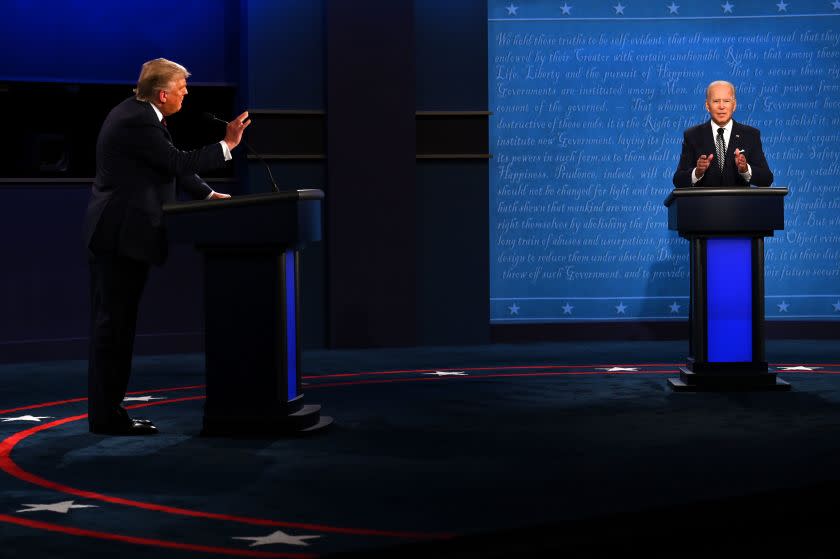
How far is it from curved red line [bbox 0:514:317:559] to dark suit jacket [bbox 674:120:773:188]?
4.42m

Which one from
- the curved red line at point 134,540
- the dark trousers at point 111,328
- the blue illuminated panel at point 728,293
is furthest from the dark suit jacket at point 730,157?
Result: the curved red line at point 134,540

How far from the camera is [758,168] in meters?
7.39

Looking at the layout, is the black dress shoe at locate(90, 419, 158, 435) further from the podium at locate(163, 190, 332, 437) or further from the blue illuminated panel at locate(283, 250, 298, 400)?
the blue illuminated panel at locate(283, 250, 298, 400)

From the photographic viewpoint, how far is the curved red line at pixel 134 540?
357 centimetres

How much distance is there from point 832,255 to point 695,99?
1614mm

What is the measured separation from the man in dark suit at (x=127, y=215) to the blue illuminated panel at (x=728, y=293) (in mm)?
2883

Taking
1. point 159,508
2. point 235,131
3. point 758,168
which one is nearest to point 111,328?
point 235,131

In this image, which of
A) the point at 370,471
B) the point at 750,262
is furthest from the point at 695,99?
the point at 370,471

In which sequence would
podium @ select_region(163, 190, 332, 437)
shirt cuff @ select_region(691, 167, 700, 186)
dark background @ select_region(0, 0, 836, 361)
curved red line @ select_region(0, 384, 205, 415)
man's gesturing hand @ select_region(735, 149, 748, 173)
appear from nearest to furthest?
podium @ select_region(163, 190, 332, 437) < curved red line @ select_region(0, 384, 205, 415) < man's gesturing hand @ select_region(735, 149, 748, 173) < shirt cuff @ select_region(691, 167, 700, 186) < dark background @ select_region(0, 0, 836, 361)

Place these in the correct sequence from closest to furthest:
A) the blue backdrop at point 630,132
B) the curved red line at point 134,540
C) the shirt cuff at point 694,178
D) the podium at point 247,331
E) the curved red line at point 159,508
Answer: the curved red line at point 134,540 < the curved red line at point 159,508 < the podium at point 247,331 < the shirt cuff at point 694,178 < the blue backdrop at point 630,132

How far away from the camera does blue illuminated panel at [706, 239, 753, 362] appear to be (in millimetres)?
7270

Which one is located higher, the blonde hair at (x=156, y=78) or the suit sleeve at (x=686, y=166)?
the blonde hair at (x=156, y=78)

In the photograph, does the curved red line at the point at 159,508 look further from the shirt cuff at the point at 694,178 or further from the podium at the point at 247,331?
the shirt cuff at the point at 694,178

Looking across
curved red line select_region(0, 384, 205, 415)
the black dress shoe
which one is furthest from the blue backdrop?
the black dress shoe
